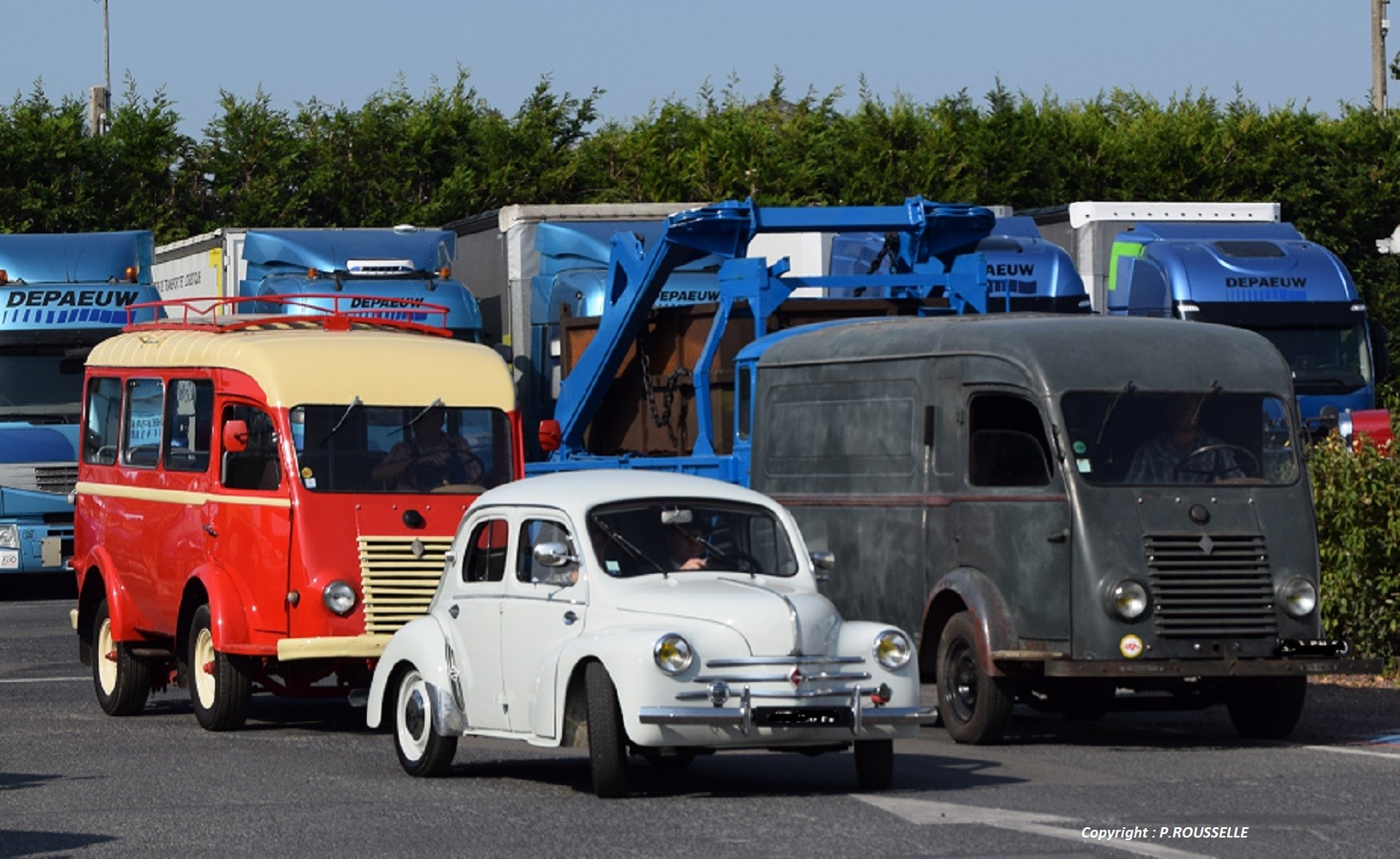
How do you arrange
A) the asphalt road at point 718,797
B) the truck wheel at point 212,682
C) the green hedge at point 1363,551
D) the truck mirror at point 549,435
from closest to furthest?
the asphalt road at point 718,797, the truck wheel at point 212,682, the green hedge at point 1363,551, the truck mirror at point 549,435

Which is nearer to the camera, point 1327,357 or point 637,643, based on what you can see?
point 637,643

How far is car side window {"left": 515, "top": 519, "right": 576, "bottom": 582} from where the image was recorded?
496 inches

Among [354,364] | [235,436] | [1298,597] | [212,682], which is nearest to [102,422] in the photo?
[235,436]

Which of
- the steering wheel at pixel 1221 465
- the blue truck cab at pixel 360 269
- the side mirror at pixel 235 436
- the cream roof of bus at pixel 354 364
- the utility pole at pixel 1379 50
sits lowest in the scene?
the steering wheel at pixel 1221 465

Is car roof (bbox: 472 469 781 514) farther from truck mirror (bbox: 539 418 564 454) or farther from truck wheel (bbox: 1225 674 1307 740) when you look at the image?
truck mirror (bbox: 539 418 564 454)

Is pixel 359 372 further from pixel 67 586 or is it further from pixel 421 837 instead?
pixel 67 586

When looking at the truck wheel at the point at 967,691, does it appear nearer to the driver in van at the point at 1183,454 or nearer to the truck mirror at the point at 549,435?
the driver in van at the point at 1183,454

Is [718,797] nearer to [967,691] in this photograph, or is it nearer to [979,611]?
[979,611]

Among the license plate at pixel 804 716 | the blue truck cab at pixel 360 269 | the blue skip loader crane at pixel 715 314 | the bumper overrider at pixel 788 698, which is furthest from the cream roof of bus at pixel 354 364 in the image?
the blue truck cab at pixel 360 269

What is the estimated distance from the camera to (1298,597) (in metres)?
14.2

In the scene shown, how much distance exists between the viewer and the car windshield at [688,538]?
12461mm

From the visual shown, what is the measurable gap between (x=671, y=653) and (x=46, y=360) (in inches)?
702

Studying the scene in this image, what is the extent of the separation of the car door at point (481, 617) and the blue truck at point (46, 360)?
14.9 m

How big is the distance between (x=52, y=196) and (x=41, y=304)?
46.2 feet
